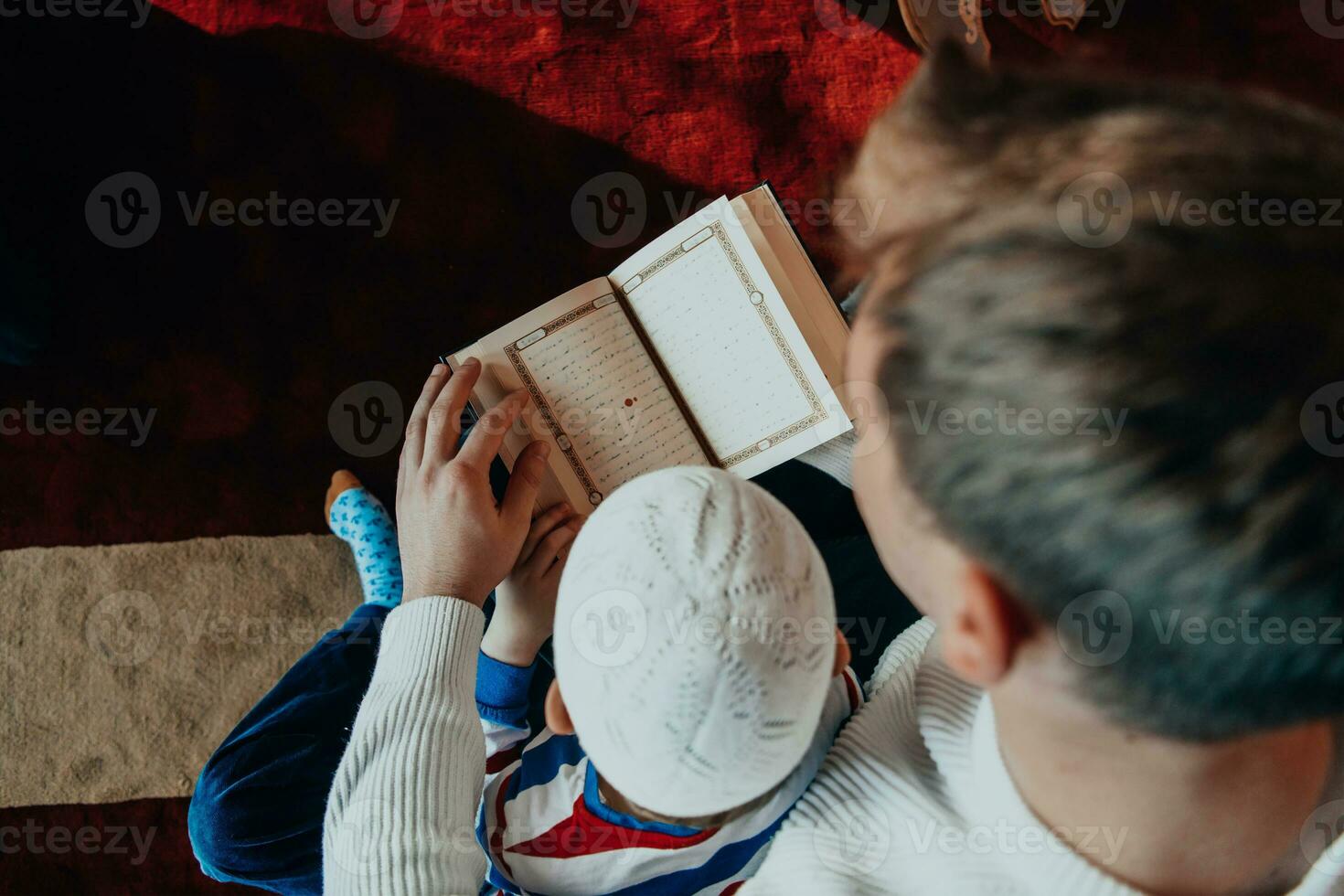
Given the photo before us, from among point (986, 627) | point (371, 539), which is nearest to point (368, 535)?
point (371, 539)

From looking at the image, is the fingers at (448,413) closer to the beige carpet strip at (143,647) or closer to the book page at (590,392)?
the book page at (590,392)

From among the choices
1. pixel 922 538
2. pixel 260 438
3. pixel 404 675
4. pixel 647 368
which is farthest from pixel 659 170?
pixel 922 538

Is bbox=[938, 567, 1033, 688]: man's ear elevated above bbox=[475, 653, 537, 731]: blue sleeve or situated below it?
below

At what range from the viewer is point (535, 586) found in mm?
812

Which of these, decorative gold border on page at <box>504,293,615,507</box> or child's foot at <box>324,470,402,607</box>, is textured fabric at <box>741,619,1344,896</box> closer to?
decorative gold border on page at <box>504,293,615,507</box>

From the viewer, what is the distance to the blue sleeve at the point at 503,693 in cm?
80

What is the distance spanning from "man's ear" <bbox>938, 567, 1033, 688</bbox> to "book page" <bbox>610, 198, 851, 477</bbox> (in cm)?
39

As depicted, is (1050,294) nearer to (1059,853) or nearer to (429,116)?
(1059,853)

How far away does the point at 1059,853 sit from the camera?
47 cm

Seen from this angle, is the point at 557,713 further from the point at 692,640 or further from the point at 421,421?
the point at 421,421

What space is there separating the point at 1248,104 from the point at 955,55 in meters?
0.12

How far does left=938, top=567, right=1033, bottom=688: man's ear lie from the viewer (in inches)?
→ 14.1

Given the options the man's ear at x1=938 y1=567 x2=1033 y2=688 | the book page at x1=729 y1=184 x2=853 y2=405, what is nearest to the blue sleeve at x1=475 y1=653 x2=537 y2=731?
the book page at x1=729 y1=184 x2=853 y2=405

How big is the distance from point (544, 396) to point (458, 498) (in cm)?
12
